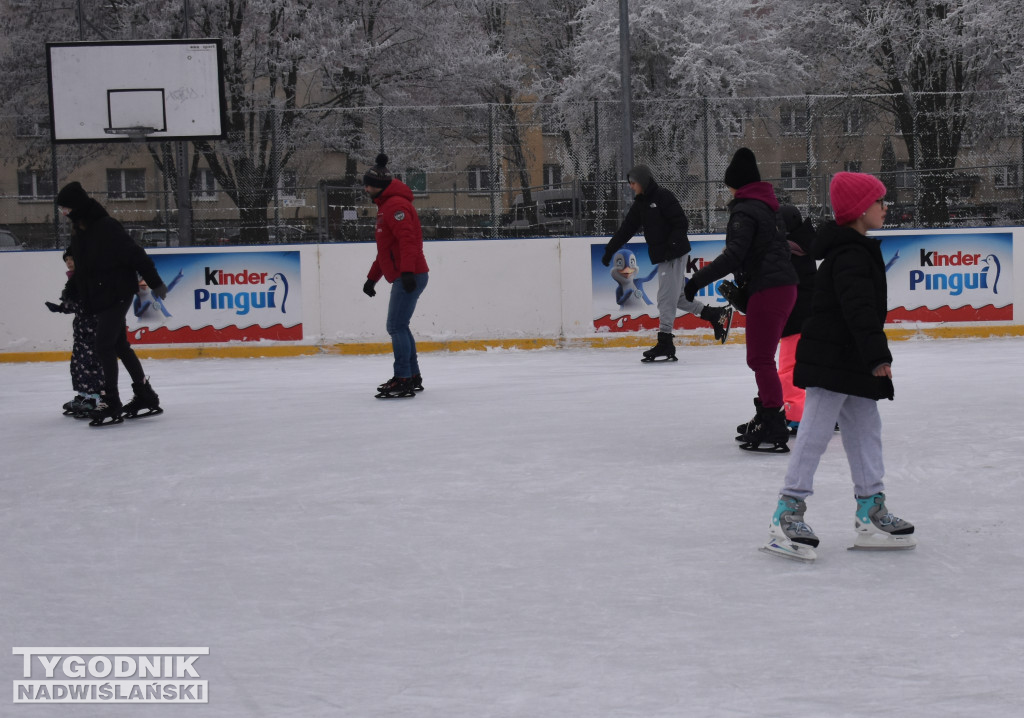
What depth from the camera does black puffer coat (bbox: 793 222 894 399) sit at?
156 inches

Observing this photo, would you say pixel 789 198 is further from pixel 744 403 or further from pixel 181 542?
pixel 181 542

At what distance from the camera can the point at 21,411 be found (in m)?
9.02

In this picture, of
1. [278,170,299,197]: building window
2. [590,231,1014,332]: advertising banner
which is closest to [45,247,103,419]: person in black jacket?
[590,231,1014,332]: advertising banner

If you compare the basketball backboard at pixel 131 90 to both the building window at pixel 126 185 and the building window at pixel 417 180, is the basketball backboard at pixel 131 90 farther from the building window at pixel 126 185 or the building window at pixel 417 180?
the building window at pixel 417 180

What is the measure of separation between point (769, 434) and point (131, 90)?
35.5ft

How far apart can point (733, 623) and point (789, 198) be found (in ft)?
40.1

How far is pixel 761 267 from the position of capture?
6.09 metres

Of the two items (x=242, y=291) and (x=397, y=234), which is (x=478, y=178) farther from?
(x=397, y=234)

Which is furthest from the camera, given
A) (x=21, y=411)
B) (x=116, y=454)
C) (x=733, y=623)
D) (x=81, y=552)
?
(x=21, y=411)

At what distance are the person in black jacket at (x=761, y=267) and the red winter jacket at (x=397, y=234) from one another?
10.0 feet

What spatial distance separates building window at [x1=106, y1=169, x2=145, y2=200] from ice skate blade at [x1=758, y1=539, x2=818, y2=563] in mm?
12819

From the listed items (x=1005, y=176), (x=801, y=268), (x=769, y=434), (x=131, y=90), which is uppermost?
(x=131, y=90)

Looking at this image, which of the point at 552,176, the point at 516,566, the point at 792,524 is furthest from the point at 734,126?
the point at 516,566

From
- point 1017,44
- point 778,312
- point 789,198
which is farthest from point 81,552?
point 1017,44
